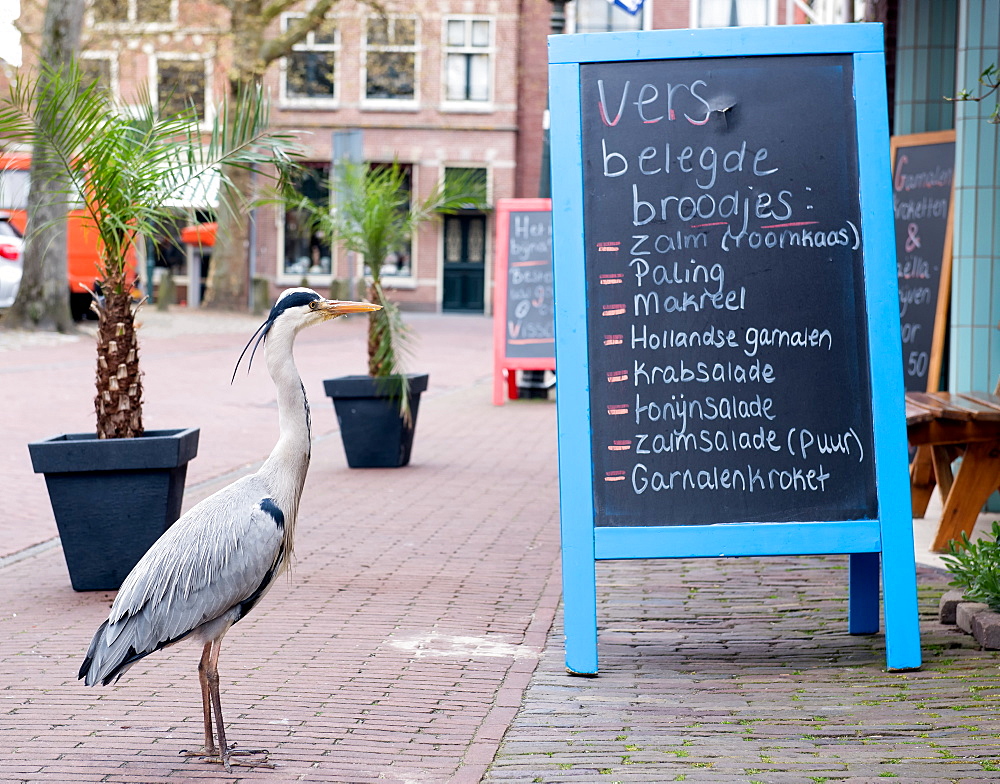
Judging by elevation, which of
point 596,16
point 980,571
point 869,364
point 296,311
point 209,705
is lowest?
point 209,705

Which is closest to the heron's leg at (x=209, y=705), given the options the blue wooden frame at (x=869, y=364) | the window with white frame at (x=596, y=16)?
the blue wooden frame at (x=869, y=364)

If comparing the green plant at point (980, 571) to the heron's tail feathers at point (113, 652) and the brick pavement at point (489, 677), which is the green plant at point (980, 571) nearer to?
the brick pavement at point (489, 677)

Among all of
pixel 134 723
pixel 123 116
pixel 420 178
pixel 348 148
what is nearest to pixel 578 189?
Result: pixel 134 723

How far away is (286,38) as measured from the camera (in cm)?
2939

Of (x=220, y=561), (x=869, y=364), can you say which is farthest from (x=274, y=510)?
(x=869, y=364)

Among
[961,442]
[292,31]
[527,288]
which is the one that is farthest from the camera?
[292,31]

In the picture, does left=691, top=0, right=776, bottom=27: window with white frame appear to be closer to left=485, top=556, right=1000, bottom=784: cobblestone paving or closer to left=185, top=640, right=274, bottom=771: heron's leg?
left=485, top=556, right=1000, bottom=784: cobblestone paving

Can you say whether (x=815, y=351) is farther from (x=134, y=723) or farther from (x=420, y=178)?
(x=420, y=178)

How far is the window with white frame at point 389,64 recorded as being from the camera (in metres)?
35.1

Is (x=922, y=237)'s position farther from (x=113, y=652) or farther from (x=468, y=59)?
(x=468, y=59)

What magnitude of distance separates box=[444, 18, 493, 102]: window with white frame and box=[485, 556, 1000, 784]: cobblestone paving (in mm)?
34361

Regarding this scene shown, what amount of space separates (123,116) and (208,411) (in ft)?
23.9

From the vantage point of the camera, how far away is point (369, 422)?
10336 mm

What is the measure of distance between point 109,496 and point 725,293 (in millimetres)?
3037
